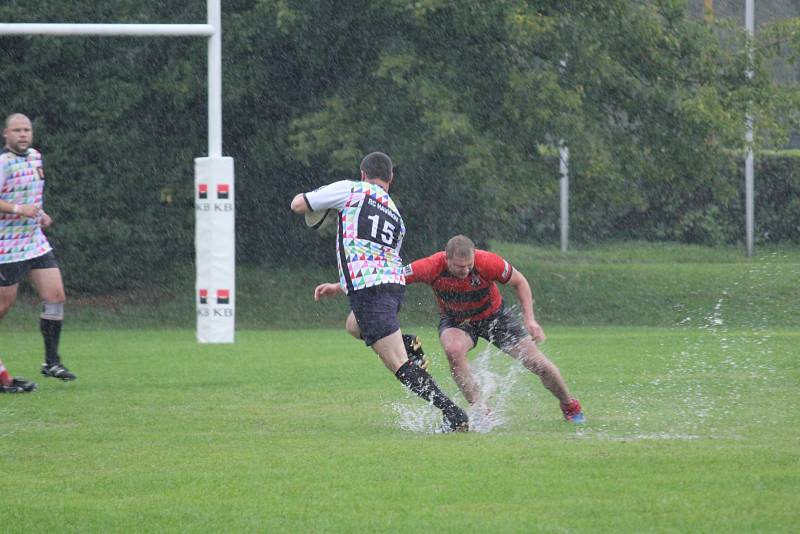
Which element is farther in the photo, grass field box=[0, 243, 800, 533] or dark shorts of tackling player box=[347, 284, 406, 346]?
dark shorts of tackling player box=[347, 284, 406, 346]

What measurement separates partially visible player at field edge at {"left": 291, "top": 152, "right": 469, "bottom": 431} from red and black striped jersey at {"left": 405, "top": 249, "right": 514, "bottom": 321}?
238 millimetres

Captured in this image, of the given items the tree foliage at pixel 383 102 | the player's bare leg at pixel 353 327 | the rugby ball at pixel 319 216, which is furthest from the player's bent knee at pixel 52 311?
the tree foliage at pixel 383 102

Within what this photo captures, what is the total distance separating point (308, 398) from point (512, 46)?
40.2 feet

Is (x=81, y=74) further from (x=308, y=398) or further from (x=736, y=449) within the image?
(x=736, y=449)

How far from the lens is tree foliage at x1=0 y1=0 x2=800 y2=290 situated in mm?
20250

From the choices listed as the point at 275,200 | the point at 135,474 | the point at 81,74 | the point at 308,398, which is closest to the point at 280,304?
the point at 275,200

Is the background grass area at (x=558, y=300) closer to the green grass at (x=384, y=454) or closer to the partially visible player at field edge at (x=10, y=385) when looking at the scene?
the green grass at (x=384, y=454)

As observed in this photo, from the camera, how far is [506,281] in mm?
8367

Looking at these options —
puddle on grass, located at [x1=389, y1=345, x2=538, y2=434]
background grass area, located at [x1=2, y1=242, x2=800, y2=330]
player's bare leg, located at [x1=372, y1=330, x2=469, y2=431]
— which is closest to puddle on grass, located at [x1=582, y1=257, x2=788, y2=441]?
puddle on grass, located at [x1=389, y1=345, x2=538, y2=434]

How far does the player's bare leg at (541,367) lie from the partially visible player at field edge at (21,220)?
391 centimetres

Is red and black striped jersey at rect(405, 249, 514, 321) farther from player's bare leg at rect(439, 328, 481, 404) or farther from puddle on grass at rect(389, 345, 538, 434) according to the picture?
puddle on grass at rect(389, 345, 538, 434)

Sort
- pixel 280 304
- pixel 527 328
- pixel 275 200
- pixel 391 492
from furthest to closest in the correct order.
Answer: pixel 275 200
pixel 280 304
pixel 527 328
pixel 391 492

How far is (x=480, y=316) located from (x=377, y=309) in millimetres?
855

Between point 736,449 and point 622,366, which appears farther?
point 622,366
